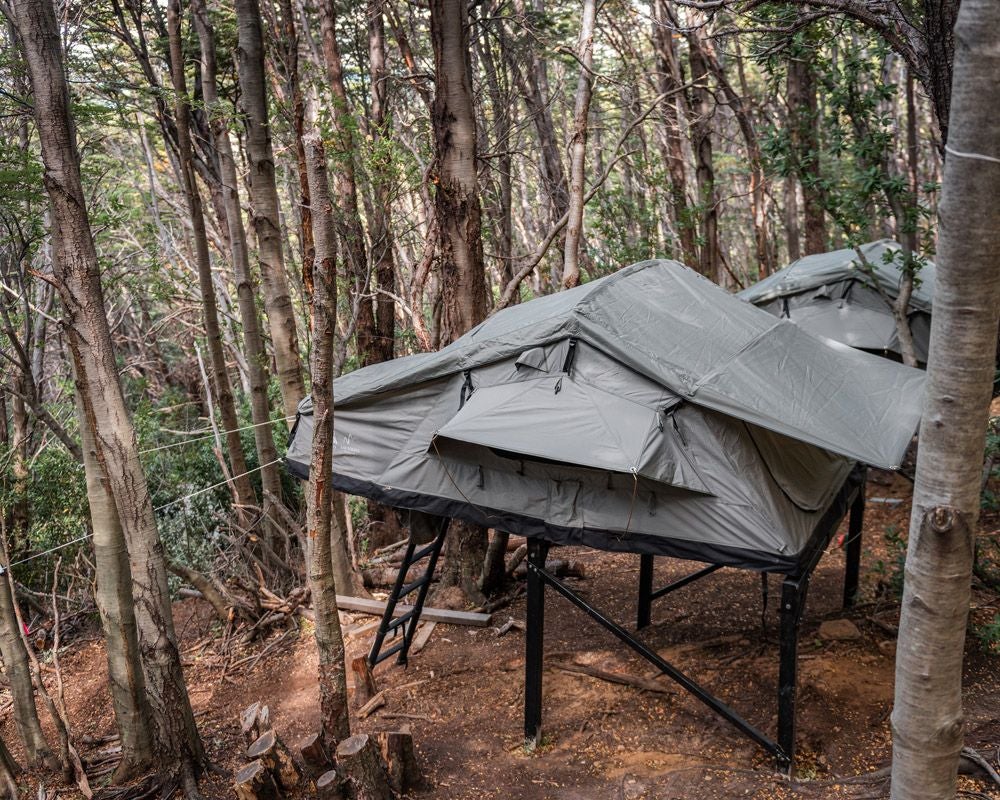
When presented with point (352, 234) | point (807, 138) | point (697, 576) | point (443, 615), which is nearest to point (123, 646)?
point (443, 615)

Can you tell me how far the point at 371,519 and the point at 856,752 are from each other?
6.81m

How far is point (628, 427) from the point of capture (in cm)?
406

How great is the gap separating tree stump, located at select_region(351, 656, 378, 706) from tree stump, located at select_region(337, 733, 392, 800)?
1.26 meters

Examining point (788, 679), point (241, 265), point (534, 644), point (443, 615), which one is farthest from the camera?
point (241, 265)

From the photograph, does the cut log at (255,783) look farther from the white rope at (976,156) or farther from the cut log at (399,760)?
the white rope at (976,156)

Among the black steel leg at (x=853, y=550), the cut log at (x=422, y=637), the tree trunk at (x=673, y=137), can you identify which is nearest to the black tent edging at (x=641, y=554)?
the cut log at (x=422, y=637)

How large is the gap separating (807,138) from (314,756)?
26.0 ft

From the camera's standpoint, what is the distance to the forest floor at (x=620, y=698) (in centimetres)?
427

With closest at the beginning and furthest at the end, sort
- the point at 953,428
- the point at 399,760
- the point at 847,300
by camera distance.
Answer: the point at 953,428, the point at 399,760, the point at 847,300

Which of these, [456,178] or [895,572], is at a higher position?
[456,178]

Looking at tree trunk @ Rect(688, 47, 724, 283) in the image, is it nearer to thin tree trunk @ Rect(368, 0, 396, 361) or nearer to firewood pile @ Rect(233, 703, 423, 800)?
thin tree trunk @ Rect(368, 0, 396, 361)

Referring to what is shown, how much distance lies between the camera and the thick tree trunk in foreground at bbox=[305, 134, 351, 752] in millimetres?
3801

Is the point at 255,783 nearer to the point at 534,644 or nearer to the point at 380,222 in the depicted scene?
the point at 534,644

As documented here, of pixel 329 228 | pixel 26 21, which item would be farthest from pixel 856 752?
pixel 26 21
